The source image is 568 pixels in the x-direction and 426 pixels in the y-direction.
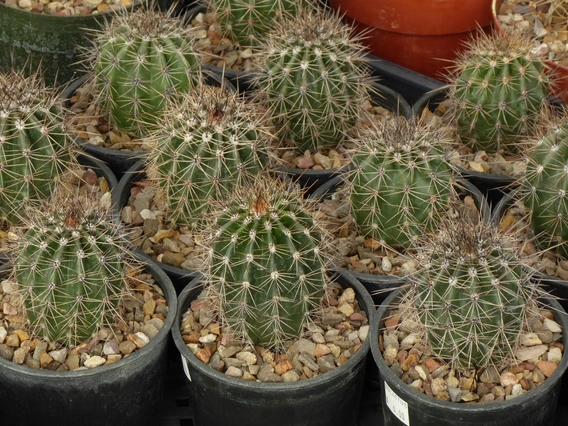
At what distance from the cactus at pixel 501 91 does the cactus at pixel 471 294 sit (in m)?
0.89

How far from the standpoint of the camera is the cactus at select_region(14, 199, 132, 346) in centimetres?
258

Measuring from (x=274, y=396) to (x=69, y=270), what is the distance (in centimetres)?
64

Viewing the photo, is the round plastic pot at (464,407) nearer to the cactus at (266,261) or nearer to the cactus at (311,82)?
the cactus at (266,261)

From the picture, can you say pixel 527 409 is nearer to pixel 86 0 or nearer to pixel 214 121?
pixel 214 121

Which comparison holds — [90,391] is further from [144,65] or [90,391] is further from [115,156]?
[144,65]

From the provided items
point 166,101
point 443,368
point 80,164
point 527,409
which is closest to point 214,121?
point 166,101

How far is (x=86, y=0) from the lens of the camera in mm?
3896

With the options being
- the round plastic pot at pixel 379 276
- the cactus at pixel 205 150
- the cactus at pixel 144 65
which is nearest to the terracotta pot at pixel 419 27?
the round plastic pot at pixel 379 276

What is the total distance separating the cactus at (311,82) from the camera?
3.21 meters

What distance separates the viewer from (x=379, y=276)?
2871 mm

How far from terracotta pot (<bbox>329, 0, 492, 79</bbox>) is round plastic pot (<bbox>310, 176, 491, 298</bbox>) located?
710mm

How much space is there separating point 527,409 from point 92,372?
114 cm

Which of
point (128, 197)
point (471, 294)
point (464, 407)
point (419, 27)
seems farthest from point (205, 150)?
point (419, 27)

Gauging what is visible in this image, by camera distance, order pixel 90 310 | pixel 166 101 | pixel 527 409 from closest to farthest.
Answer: pixel 527 409 < pixel 90 310 < pixel 166 101
